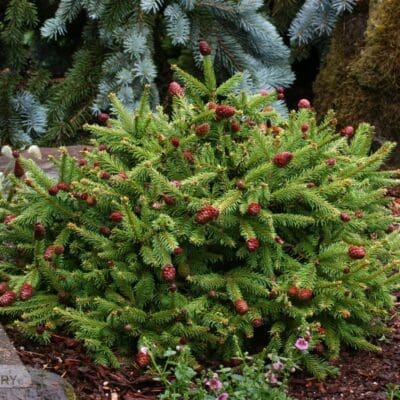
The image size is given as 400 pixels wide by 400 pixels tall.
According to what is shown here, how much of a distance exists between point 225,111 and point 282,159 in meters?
0.31

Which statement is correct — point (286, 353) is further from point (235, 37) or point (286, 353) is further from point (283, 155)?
point (235, 37)

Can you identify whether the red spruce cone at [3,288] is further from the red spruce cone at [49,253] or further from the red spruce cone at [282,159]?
the red spruce cone at [282,159]

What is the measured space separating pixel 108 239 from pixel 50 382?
617 mm

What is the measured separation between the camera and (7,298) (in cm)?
275

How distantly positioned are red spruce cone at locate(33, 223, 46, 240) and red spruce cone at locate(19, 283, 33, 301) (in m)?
0.19

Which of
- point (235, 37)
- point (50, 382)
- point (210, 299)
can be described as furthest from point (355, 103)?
point (50, 382)

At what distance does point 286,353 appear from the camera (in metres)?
2.65

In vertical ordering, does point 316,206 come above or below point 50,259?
above

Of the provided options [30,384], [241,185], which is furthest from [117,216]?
[30,384]

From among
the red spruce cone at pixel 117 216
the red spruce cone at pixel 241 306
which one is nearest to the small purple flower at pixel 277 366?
the red spruce cone at pixel 241 306

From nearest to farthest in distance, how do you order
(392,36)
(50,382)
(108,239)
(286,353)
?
(50,382) → (286,353) → (108,239) → (392,36)

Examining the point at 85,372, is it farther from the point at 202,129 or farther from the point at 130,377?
the point at 202,129

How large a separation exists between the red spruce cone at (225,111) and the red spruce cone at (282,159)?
0.85 ft

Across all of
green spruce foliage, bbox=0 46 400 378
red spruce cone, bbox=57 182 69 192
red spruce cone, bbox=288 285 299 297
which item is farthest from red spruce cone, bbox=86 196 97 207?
red spruce cone, bbox=288 285 299 297
